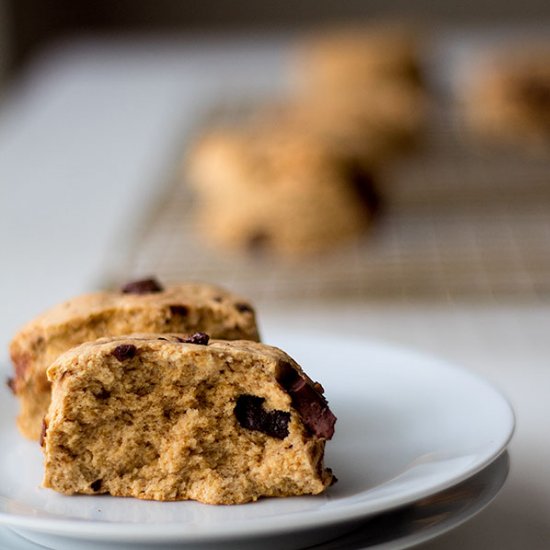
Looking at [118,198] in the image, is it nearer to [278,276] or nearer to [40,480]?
[278,276]

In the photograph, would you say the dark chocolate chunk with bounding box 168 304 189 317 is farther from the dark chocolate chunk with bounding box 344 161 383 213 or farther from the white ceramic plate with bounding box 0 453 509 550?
the dark chocolate chunk with bounding box 344 161 383 213

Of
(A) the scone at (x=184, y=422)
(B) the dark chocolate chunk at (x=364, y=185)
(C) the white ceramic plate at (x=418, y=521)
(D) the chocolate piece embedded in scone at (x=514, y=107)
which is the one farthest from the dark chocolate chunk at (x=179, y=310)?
(D) the chocolate piece embedded in scone at (x=514, y=107)

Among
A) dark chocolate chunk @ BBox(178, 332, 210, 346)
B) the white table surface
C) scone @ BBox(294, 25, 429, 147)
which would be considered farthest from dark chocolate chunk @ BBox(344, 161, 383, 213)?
dark chocolate chunk @ BBox(178, 332, 210, 346)

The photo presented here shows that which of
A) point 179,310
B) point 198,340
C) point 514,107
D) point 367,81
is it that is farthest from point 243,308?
point 367,81

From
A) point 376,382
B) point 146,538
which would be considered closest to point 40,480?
point 146,538

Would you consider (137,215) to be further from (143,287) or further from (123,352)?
(123,352)

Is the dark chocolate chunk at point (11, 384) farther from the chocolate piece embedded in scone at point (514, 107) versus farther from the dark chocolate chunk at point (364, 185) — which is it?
the chocolate piece embedded in scone at point (514, 107)
